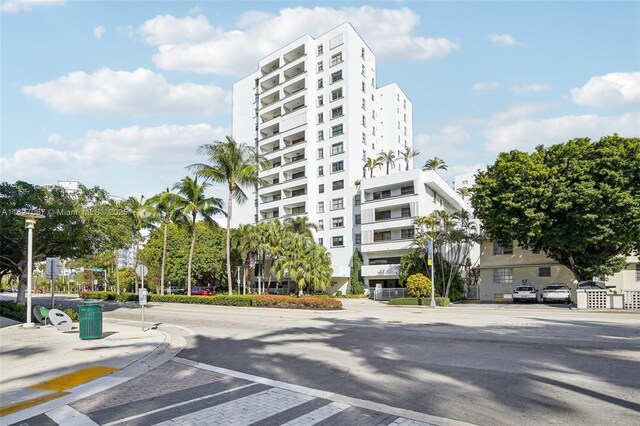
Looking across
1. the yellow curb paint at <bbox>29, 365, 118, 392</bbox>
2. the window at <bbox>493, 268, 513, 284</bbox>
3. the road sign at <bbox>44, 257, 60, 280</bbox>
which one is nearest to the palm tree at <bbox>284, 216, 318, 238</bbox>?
the window at <bbox>493, 268, 513, 284</bbox>

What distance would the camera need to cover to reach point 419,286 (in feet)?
127

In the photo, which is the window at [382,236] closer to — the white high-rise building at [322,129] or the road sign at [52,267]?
the white high-rise building at [322,129]

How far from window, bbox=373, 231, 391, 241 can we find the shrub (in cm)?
1453

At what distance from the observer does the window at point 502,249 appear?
41.2 m

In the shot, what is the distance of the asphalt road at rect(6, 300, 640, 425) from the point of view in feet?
22.8

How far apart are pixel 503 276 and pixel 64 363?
1491 inches

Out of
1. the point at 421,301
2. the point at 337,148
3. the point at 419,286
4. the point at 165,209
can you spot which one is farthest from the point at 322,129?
the point at 421,301

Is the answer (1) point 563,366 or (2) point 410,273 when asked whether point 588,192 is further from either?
(1) point 563,366

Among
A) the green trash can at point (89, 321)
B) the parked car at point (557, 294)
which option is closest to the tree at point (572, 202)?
the parked car at point (557, 294)

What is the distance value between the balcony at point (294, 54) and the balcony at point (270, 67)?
206cm

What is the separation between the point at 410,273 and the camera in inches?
1754

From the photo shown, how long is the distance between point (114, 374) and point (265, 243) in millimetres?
39331

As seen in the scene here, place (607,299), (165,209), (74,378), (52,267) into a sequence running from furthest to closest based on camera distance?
1. (165,209)
2. (607,299)
3. (52,267)
4. (74,378)

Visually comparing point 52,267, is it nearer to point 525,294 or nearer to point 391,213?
point 525,294
